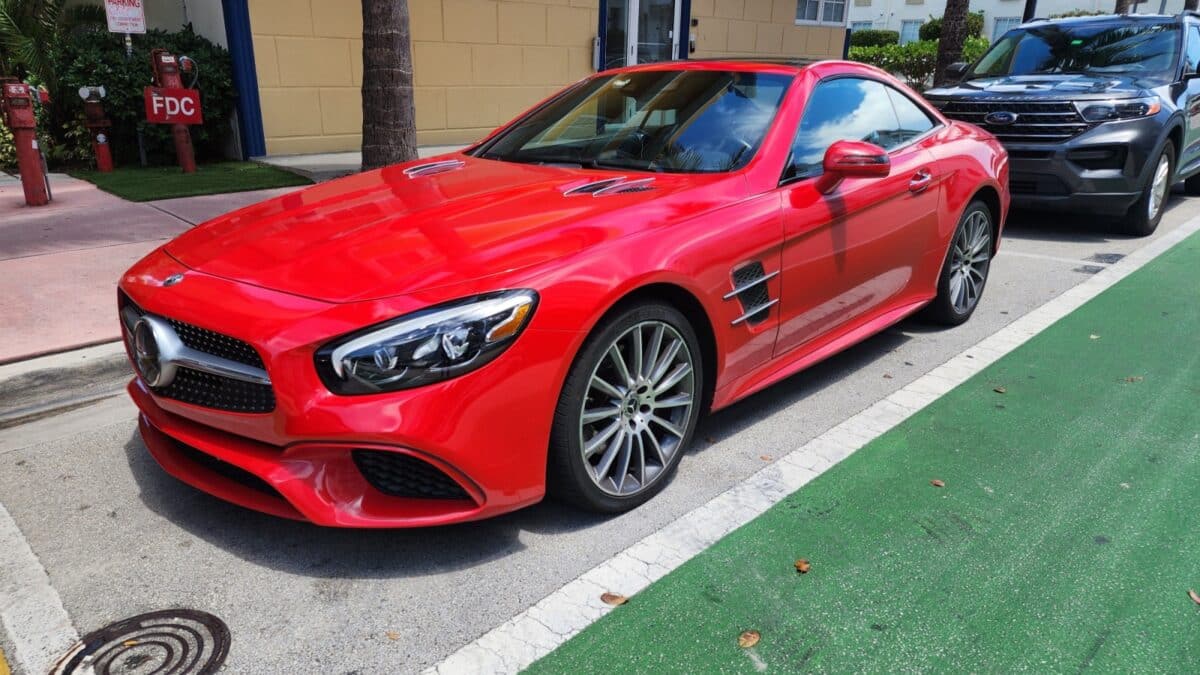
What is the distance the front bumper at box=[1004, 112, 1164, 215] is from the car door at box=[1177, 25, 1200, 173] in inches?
35.1

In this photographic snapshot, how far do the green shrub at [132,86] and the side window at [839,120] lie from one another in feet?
27.4

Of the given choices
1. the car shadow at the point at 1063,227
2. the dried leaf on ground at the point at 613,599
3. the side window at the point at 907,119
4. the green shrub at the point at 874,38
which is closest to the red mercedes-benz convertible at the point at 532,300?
the side window at the point at 907,119

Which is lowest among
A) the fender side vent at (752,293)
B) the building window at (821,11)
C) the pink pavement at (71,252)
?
the pink pavement at (71,252)

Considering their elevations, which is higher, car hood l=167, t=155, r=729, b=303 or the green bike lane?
car hood l=167, t=155, r=729, b=303

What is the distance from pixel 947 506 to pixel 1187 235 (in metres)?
6.33

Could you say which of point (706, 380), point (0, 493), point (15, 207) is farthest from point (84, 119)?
point (706, 380)

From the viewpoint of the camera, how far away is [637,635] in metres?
2.40

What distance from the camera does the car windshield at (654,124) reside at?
11.9 feet

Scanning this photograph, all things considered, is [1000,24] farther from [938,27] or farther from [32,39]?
[32,39]

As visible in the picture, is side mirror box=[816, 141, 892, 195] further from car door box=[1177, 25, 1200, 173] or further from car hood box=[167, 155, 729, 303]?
car door box=[1177, 25, 1200, 173]

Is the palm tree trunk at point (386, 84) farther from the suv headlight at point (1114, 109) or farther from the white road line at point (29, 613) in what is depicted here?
the suv headlight at point (1114, 109)

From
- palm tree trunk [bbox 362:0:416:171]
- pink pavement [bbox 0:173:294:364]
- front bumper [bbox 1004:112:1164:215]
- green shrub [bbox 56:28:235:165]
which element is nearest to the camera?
pink pavement [bbox 0:173:294:364]

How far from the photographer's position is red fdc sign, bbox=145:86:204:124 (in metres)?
9.05

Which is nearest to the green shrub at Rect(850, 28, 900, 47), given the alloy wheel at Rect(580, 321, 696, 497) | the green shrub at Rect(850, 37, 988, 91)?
the green shrub at Rect(850, 37, 988, 91)
